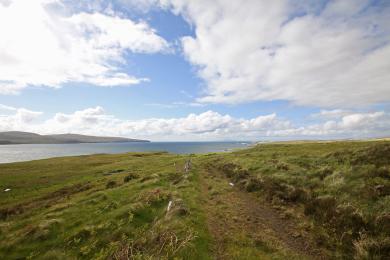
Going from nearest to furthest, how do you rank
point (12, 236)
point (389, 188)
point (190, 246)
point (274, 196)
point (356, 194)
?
point (190, 246) → point (389, 188) → point (356, 194) → point (12, 236) → point (274, 196)

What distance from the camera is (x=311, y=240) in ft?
38.2

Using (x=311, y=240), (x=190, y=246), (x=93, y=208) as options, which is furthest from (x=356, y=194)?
(x=93, y=208)

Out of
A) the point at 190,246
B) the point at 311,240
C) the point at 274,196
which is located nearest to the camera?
the point at 190,246

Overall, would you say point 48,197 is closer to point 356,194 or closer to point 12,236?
point 12,236

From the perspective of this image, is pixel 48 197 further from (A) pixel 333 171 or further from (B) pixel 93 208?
(A) pixel 333 171

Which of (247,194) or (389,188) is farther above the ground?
(389,188)

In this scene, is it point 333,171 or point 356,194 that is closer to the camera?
point 356,194

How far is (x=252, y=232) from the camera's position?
1296 centimetres

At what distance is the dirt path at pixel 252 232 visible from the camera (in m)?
10.6

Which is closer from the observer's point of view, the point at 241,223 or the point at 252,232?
the point at 252,232

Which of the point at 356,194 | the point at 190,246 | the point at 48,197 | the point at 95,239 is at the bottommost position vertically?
the point at 48,197

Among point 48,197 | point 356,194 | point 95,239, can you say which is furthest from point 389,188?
point 48,197

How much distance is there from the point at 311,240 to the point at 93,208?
18.6 meters

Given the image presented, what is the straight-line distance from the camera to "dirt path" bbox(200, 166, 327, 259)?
34.8 feet
